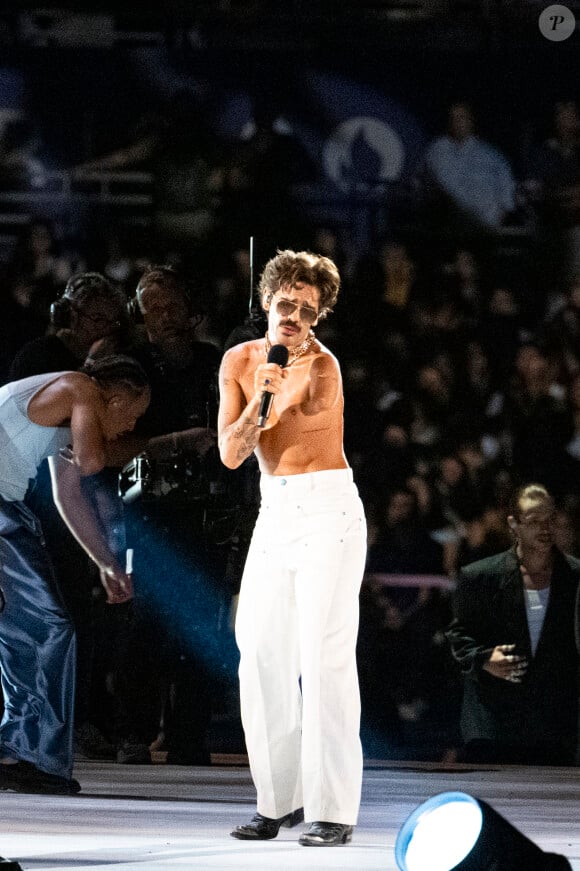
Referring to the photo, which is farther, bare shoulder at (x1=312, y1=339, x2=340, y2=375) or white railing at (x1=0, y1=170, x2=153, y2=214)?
white railing at (x1=0, y1=170, x2=153, y2=214)

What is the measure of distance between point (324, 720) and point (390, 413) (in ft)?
10.0

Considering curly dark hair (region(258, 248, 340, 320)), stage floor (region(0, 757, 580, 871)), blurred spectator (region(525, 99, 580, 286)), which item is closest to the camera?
stage floor (region(0, 757, 580, 871))

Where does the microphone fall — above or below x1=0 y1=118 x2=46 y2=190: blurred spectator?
below

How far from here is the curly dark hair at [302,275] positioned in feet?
10.3

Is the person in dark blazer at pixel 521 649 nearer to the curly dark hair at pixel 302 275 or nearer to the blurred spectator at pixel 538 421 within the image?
the blurred spectator at pixel 538 421

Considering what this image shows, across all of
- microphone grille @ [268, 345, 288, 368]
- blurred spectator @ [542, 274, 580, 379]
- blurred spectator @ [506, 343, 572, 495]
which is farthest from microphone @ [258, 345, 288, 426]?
blurred spectator @ [542, 274, 580, 379]

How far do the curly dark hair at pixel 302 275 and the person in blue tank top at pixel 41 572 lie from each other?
99cm

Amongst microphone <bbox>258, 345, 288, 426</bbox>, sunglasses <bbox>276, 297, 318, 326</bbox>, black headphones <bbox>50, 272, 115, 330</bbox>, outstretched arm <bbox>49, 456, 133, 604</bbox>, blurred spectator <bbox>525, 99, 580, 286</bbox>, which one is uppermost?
blurred spectator <bbox>525, 99, 580, 286</bbox>

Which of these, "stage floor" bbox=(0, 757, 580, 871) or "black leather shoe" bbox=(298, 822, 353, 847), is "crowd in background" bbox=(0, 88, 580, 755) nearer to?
"stage floor" bbox=(0, 757, 580, 871)

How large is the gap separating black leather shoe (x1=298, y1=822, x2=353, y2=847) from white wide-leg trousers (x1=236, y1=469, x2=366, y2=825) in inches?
0.6

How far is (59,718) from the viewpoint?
390 cm

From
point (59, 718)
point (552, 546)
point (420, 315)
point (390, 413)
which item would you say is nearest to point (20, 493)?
point (59, 718)

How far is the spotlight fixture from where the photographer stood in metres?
1.97

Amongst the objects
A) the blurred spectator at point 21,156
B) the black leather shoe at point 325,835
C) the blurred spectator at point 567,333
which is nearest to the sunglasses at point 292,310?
the black leather shoe at point 325,835
